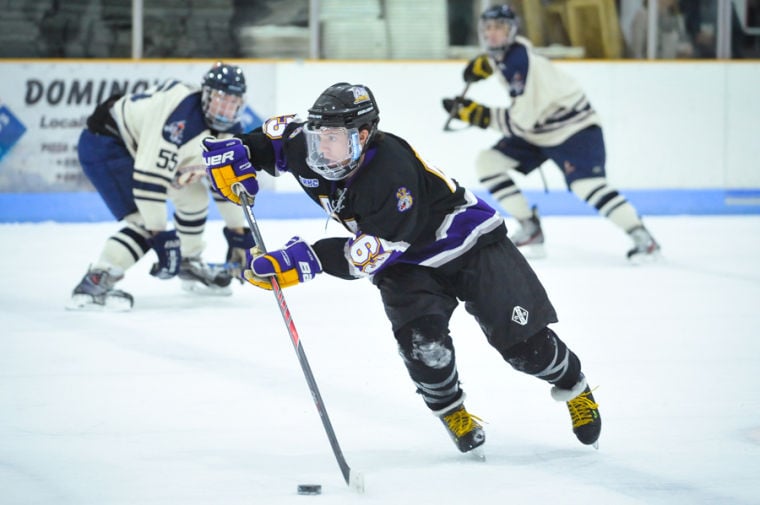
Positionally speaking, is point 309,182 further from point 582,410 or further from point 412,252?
point 582,410

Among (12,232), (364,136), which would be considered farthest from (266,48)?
(364,136)

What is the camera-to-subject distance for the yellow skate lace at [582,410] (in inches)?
106

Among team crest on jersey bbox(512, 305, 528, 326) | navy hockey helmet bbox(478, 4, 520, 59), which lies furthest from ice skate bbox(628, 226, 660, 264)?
team crest on jersey bbox(512, 305, 528, 326)

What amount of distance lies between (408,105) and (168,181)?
3.10 m

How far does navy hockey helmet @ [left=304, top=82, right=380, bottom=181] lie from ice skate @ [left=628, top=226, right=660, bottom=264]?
354 cm

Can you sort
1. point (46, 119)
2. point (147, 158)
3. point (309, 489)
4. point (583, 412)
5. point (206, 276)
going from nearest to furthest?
point (309, 489) < point (583, 412) < point (147, 158) < point (206, 276) < point (46, 119)

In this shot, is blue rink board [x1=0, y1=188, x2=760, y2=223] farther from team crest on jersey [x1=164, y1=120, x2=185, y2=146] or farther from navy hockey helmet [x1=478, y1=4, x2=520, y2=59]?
team crest on jersey [x1=164, y1=120, x2=185, y2=146]

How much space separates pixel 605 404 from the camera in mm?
3152

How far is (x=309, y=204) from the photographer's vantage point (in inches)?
287

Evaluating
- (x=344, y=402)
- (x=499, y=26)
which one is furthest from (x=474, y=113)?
(x=344, y=402)

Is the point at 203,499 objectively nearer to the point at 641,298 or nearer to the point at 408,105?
the point at 641,298

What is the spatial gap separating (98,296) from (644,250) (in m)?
2.72

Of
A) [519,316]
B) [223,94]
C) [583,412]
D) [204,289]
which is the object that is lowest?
[204,289]

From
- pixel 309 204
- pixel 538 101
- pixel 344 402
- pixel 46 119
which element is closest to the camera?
pixel 344 402
